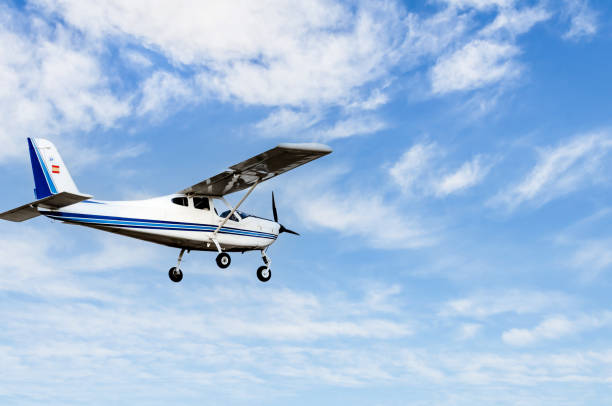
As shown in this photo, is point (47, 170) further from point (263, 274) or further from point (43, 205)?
point (263, 274)

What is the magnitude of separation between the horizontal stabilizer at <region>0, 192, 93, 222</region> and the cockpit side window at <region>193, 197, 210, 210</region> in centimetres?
440

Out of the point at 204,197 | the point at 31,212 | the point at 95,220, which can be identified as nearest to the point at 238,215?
the point at 204,197

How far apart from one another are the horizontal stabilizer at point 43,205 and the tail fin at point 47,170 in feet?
1.98

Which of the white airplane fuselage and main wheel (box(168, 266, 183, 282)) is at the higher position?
the white airplane fuselage

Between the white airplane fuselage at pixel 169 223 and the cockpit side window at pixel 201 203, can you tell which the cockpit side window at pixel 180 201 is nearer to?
the white airplane fuselage at pixel 169 223

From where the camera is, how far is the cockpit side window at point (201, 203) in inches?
975

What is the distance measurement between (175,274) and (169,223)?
7.21 feet

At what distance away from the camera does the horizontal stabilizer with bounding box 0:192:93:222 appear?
20.9 meters

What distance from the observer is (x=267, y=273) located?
26.2 meters

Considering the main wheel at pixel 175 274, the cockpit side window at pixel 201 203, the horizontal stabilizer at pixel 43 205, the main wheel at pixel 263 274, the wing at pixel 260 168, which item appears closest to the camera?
the horizontal stabilizer at pixel 43 205

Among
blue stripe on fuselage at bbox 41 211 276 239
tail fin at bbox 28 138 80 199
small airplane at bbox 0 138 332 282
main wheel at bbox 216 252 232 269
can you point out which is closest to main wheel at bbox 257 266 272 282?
small airplane at bbox 0 138 332 282

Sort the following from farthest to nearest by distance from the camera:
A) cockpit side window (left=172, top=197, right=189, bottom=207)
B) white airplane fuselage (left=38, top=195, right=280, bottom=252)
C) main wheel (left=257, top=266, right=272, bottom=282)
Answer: main wheel (left=257, top=266, right=272, bottom=282), cockpit side window (left=172, top=197, right=189, bottom=207), white airplane fuselage (left=38, top=195, right=280, bottom=252)

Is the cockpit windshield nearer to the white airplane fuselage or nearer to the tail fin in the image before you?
the white airplane fuselage

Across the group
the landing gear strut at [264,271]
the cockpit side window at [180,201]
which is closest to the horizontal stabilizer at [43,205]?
the cockpit side window at [180,201]
